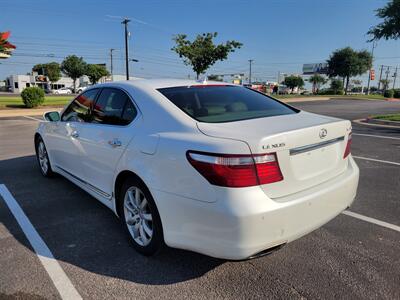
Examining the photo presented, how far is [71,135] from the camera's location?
4.26 meters

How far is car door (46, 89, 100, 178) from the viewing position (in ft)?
13.5

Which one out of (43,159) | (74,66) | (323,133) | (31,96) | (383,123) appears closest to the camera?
(323,133)

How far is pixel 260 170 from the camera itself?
236 centimetres

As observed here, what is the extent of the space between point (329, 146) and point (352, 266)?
1.03 meters

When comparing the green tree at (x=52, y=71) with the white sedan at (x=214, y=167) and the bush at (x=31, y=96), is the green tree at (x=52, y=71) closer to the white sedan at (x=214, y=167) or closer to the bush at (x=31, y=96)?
the bush at (x=31, y=96)

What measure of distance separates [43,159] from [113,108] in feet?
8.62

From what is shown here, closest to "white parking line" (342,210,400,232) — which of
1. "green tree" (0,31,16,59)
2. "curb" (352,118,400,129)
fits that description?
"curb" (352,118,400,129)

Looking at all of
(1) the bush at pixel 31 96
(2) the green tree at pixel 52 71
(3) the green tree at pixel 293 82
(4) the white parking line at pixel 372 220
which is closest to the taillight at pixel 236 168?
(4) the white parking line at pixel 372 220

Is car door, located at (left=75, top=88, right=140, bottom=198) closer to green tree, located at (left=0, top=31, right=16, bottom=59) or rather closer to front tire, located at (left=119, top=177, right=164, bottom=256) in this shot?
front tire, located at (left=119, top=177, right=164, bottom=256)

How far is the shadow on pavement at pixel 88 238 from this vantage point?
2.89m

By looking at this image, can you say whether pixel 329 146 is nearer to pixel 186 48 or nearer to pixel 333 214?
pixel 333 214

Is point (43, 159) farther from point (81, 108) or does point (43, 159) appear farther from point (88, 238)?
point (88, 238)

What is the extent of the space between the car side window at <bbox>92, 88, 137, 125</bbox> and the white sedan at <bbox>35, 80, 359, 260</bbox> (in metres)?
0.01

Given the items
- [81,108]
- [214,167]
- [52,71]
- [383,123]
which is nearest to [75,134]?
[81,108]
